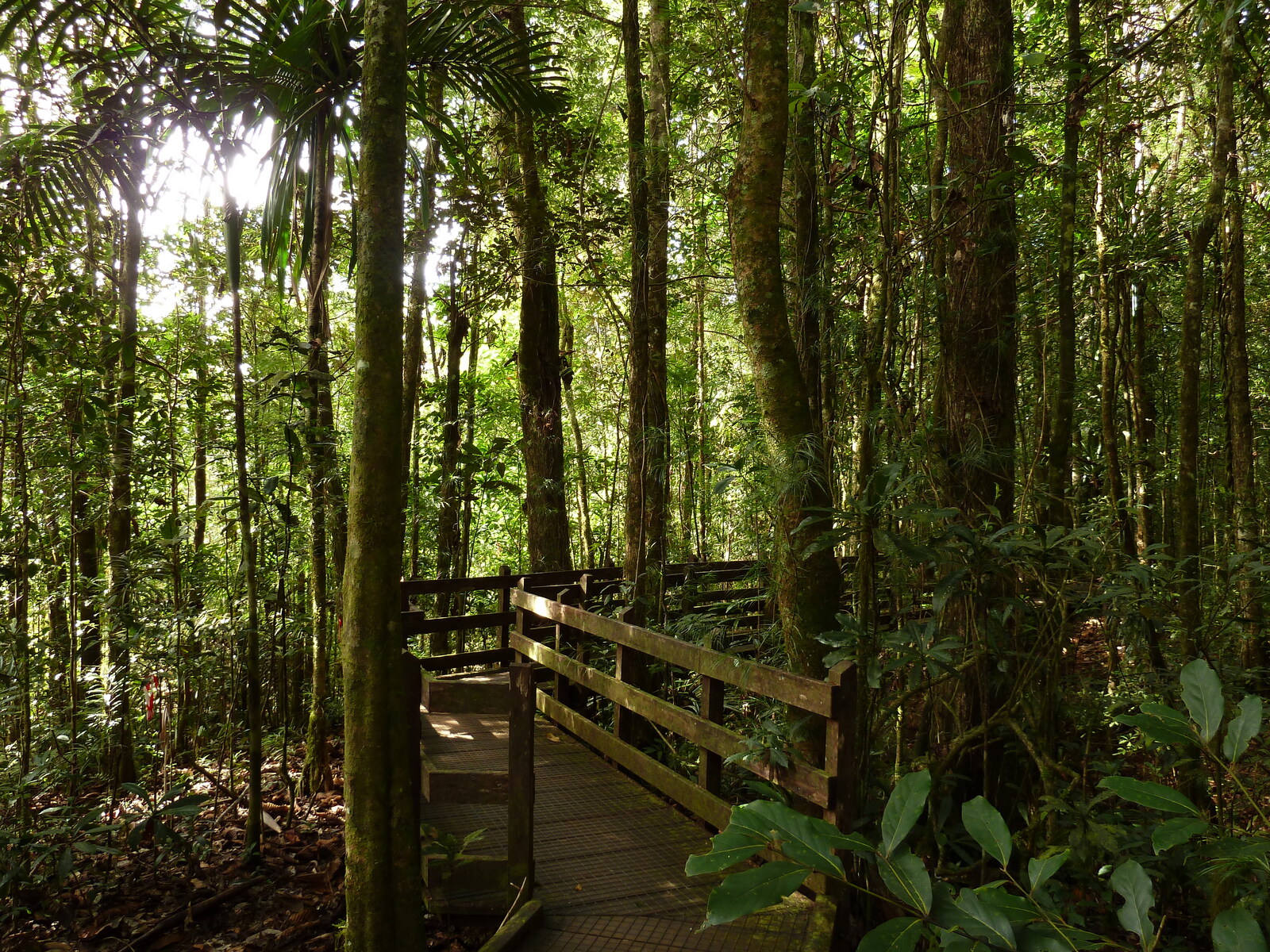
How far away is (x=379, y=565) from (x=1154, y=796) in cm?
303

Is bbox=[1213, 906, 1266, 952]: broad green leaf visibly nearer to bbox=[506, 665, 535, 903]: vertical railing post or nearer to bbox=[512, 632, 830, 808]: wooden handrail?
bbox=[512, 632, 830, 808]: wooden handrail

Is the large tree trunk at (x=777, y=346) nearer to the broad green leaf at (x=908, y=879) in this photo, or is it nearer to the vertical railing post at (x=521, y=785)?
the vertical railing post at (x=521, y=785)

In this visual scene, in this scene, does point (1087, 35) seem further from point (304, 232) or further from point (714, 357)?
point (714, 357)

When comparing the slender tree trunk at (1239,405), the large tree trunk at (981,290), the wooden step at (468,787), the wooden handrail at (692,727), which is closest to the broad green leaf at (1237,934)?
the wooden handrail at (692,727)

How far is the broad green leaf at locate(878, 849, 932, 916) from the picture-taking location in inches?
38.1

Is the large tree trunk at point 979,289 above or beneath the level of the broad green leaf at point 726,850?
above

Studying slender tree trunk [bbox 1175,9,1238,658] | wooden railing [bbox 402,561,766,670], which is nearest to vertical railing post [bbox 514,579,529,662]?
wooden railing [bbox 402,561,766,670]

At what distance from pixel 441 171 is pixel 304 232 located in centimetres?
463

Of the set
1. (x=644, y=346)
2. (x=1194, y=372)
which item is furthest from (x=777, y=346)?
(x=1194, y=372)

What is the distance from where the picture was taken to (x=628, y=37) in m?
6.93

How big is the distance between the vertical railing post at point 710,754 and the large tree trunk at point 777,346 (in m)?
0.47

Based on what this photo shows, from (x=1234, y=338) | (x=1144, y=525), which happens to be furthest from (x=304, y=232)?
(x=1144, y=525)

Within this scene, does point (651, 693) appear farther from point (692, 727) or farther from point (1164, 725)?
point (1164, 725)

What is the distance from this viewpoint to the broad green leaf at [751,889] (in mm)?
915
